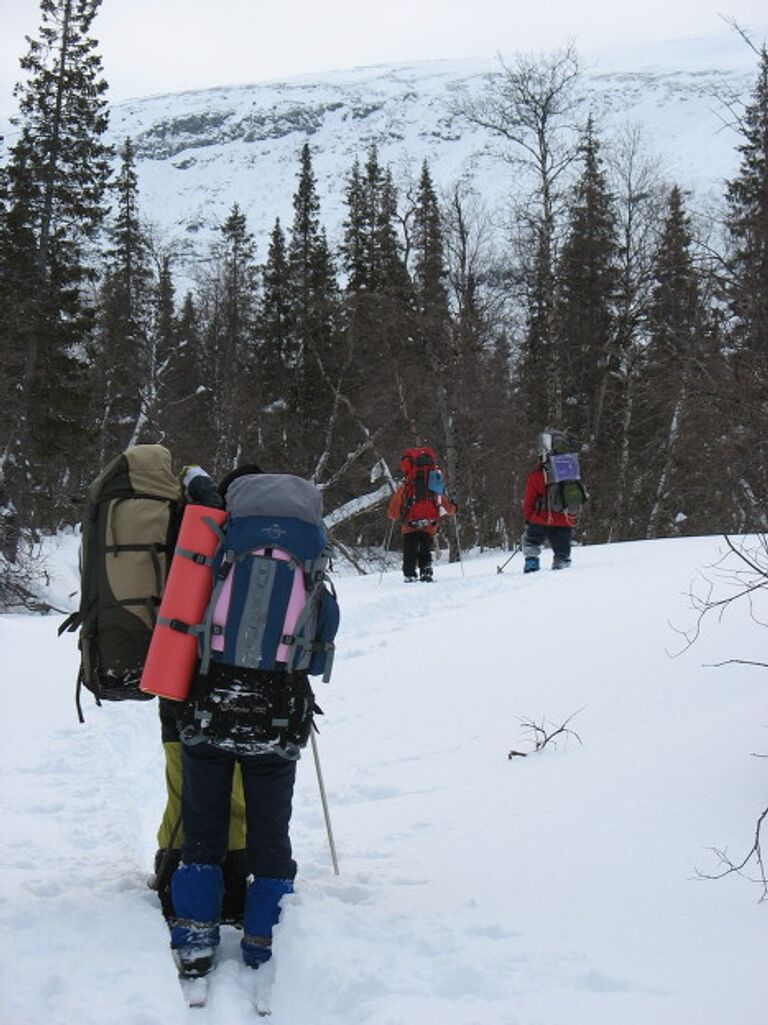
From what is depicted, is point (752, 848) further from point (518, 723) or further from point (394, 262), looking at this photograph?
point (394, 262)

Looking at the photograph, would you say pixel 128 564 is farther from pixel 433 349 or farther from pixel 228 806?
pixel 433 349

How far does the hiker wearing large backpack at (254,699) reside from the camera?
9.60ft

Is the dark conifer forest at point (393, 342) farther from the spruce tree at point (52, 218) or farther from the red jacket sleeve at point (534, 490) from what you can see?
the red jacket sleeve at point (534, 490)

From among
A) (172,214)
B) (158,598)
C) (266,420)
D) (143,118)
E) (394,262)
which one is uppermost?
(143,118)

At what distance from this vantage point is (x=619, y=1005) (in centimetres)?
252

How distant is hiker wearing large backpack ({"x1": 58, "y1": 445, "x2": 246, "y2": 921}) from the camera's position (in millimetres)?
3111

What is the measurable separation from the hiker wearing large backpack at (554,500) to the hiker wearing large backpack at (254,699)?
858cm

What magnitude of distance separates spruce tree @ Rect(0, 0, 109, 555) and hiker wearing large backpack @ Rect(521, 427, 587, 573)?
14.5 metres

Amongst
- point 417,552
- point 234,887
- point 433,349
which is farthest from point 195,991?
point 433,349

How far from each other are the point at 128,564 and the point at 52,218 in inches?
859

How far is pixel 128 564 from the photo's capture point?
10.2 ft

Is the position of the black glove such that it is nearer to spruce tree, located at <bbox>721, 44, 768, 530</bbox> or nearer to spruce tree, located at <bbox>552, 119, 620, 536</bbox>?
spruce tree, located at <bbox>721, 44, 768, 530</bbox>

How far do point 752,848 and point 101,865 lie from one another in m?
2.59

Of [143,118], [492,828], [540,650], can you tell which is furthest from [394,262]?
[143,118]
